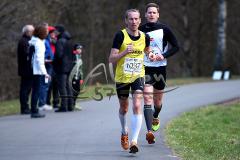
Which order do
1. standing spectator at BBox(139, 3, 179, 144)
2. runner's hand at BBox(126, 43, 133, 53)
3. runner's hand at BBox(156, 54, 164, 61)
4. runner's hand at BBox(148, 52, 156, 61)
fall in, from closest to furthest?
runner's hand at BBox(126, 43, 133, 53)
runner's hand at BBox(148, 52, 156, 61)
runner's hand at BBox(156, 54, 164, 61)
standing spectator at BBox(139, 3, 179, 144)

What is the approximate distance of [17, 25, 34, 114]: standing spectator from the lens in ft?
52.5

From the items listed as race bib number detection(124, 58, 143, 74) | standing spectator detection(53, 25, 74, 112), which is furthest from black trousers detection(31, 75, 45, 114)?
race bib number detection(124, 58, 143, 74)

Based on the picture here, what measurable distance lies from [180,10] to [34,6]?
760 inches

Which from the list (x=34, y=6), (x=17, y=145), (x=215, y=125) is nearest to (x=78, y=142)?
(x=17, y=145)

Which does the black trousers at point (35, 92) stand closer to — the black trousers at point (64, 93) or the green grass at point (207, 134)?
the black trousers at point (64, 93)

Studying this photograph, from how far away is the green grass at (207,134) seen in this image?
Result: 10516 mm

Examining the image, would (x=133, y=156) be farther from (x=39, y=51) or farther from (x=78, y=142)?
(x=39, y=51)

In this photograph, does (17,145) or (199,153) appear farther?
(17,145)

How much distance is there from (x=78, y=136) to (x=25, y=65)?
449cm

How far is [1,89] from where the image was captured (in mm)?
25703

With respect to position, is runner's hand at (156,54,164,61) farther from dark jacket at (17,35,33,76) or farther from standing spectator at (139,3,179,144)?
dark jacket at (17,35,33,76)

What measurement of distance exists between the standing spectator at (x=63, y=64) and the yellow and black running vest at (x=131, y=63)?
6542 mm

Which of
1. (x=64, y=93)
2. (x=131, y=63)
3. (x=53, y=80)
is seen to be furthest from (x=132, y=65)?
(x=53, y=80)

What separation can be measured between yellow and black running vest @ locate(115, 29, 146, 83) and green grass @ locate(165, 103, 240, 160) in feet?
4.20
